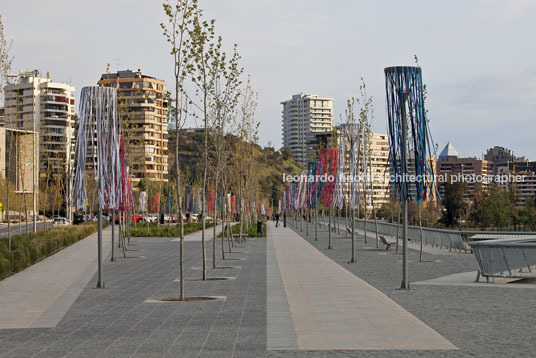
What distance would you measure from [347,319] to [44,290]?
7.99m

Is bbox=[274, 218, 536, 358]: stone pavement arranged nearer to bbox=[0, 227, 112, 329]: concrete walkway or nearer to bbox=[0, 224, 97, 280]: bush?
bbox=[0, 227, 112, 329]: concrete walkway

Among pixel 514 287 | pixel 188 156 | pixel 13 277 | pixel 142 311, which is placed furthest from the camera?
pixel 188 156

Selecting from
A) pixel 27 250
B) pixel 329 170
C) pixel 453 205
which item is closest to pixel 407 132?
pixel 27 250

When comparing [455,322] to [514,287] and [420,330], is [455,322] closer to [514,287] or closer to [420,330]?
[420,330]

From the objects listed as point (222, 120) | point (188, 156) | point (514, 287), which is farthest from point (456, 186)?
point (188, 156)

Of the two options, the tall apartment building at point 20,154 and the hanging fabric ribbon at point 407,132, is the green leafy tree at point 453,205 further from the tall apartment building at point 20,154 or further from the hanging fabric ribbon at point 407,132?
the hanging fabric ribbon at point 407,132

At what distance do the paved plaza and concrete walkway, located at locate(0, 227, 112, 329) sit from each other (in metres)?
0.03

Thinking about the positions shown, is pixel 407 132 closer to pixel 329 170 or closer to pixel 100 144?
pixel 100 144

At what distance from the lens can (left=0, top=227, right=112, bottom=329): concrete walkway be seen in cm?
1161

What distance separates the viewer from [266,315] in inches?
457

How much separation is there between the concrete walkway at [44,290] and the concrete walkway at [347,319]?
3.89 m

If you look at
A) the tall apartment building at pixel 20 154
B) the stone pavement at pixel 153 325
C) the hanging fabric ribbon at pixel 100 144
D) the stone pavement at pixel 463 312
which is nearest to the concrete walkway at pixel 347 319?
the stone pavement at pixel 463 312

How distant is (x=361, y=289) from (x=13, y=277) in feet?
32.1

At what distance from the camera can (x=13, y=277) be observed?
19203 millimetres
